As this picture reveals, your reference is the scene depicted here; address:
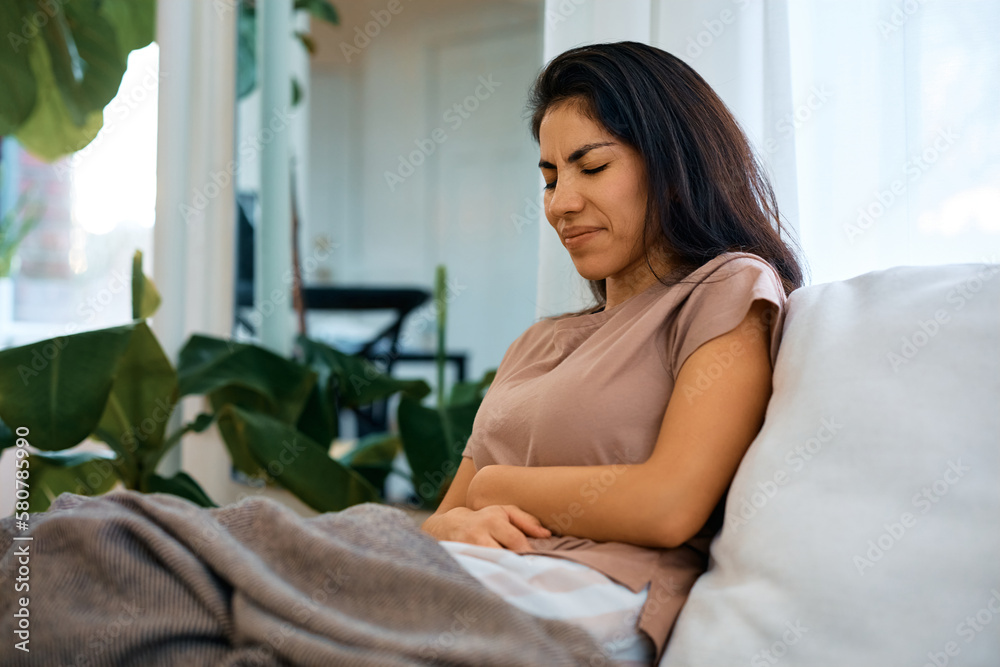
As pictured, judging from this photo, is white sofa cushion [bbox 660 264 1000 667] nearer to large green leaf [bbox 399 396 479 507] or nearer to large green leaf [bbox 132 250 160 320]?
large green leaf [bbox 399 396 479 507]

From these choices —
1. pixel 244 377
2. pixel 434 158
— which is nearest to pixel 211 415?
pixel 244 377

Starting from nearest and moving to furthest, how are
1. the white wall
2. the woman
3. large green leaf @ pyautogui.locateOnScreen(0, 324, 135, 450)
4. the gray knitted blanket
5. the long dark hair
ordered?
the gray knitted blanket
the woman
the long dark hair
large green leaf @ pyautogui.locateOnScreen(0, 324, 135, 450)
the white wall

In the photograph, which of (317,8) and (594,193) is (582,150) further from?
(317,8)

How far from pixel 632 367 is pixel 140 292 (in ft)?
3.98

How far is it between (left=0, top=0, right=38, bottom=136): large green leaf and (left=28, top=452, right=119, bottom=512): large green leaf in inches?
33.5

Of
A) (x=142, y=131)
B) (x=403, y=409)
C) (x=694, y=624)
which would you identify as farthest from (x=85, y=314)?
(x=694, y=624)

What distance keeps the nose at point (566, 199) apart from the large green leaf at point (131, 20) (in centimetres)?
155

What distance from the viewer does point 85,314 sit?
2.46 m

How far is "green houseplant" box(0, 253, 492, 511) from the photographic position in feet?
4.98

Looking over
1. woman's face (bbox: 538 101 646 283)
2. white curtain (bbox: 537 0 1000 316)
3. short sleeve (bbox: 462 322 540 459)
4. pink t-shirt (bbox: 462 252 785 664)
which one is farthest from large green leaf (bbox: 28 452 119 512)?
white curtain (bbox: 537 0 1000 316)

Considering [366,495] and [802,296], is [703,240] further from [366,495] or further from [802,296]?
[366,495]

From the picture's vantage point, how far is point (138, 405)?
1718mm

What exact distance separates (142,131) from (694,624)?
212 cm

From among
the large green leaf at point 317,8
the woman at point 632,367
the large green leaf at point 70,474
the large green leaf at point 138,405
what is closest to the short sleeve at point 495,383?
the woman at point 632,367
